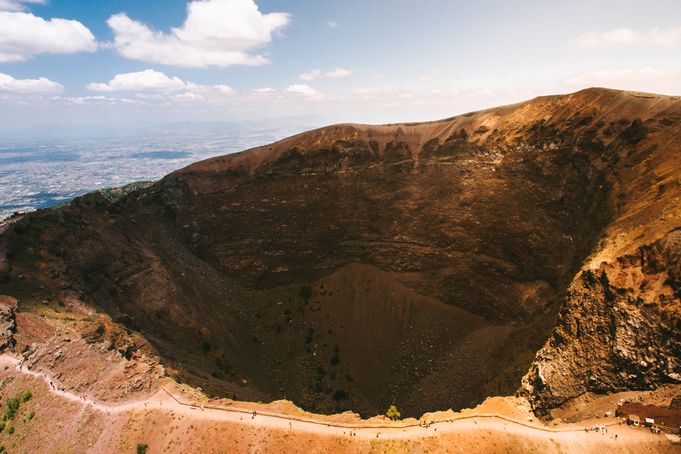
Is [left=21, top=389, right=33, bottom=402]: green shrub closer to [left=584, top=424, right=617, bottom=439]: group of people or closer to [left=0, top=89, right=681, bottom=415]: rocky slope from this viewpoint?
[left=0, top=89, right=681, bottom=415]: rocky slope

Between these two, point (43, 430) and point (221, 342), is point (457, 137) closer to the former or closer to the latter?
point (221, 342)

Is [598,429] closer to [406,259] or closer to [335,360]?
[335,360]

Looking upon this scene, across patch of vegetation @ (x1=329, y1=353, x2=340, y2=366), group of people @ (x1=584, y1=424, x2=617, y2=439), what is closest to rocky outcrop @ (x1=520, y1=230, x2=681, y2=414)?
group of people @ (x1=584, y1=424, x2=617, y2=439)

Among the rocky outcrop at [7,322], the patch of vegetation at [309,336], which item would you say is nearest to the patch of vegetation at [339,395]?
the patch of vegetation at [309,336]

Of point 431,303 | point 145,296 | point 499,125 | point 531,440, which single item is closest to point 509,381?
point 531,440

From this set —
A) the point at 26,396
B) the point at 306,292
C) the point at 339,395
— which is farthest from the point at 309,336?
the point at 26,396

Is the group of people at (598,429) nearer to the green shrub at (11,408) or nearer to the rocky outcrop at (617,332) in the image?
the rocky outcrop at (617,332)
